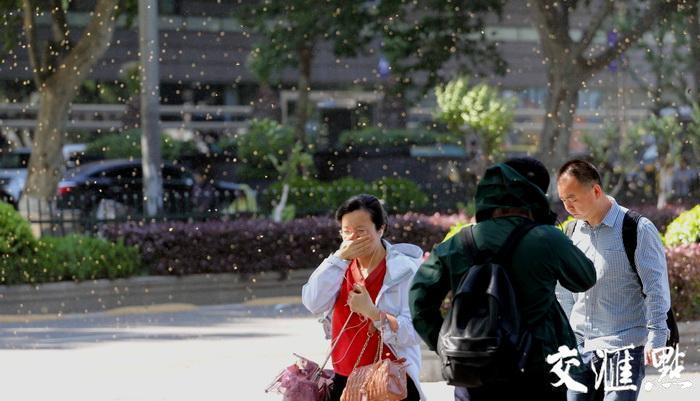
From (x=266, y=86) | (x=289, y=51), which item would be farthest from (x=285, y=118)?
(x=289, y=51)

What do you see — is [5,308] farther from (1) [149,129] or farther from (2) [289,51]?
(2) [289,51]

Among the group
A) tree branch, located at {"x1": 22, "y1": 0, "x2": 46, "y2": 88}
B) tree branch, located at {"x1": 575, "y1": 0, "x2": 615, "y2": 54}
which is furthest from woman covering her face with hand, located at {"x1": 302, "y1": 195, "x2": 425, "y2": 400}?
tree branch, located at {"x1": 575, "y1": 0, "x2": 615, "y2": 54}

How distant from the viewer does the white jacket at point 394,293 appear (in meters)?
5.63

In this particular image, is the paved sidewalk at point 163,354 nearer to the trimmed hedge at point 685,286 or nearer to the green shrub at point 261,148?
the trimmed hedge at point 685,286

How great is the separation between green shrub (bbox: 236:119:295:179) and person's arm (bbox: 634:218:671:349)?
76.2 ft

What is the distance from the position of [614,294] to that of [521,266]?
1413mm

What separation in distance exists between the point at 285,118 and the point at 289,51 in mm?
12737

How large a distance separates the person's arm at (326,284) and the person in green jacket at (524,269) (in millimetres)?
945

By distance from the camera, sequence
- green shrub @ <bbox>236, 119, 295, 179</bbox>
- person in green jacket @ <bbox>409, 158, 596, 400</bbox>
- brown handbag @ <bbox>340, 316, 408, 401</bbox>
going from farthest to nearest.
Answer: green shrub @ <bbox>236, 119, 295, 179</bbox> < brown handbag @ <bbox>340, 316, 408, 401</bbox> < person in green jacket @ <bbox>409, 158, 596, 400</bbox>

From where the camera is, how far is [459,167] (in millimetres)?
35625

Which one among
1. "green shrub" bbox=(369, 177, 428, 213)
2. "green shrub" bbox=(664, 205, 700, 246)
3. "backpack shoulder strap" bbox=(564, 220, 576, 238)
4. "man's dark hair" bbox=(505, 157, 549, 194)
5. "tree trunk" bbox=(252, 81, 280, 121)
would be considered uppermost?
"man's dark hair" bbox=(505, 157, 549, 194)

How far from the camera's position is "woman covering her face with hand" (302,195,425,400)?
563 cm

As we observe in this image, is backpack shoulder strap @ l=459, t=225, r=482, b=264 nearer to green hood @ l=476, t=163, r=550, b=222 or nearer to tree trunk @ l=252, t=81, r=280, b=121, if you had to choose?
green hood @ l=476, t=163, r=550, b=222

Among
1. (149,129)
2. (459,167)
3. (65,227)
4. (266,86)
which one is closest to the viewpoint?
(65,227)
